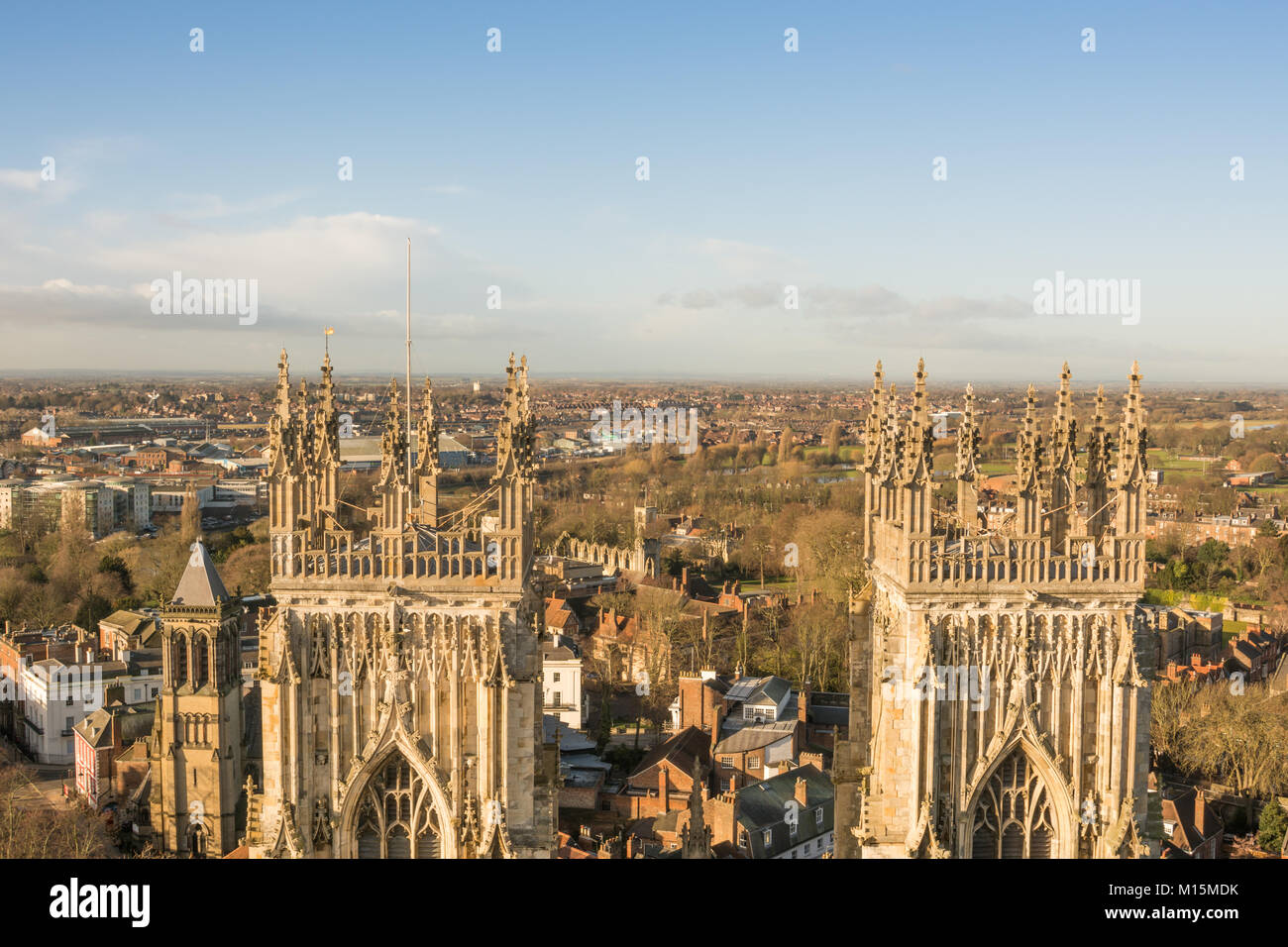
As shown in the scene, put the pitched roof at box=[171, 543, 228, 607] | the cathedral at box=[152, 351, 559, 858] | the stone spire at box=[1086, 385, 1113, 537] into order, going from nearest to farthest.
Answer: the cathedral at box=[152, 351, 559, 858] < the stone spire at box=[1086, 385, 1113, 537] < the pitched roof at box=[171, 543, 228, 607]

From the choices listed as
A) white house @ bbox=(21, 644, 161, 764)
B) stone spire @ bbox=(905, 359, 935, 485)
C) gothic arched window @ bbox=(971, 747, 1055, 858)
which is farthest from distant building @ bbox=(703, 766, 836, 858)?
white house @ bbox=(21, 644, 161, 764)

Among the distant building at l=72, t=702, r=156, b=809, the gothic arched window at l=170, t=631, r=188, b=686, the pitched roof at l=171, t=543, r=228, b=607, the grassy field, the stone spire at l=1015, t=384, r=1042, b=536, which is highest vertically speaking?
the stone spire at l=1015, t=384, r=1042, b=536

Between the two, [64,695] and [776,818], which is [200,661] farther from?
[776,818]

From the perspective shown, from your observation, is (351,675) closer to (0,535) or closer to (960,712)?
(960,712)

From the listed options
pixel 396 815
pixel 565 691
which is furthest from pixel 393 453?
pixel 565 691

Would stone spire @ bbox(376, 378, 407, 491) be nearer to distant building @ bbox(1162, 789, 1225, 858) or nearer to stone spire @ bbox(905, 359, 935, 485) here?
stone spire @ bbox(905, 359, 935, 485)

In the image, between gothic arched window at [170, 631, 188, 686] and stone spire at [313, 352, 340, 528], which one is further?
gothic arched window at [170, 631, 188, 686]

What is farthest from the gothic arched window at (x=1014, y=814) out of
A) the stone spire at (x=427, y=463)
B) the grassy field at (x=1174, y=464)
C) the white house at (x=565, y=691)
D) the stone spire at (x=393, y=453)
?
the grassy field at (x=1174, y=464)
